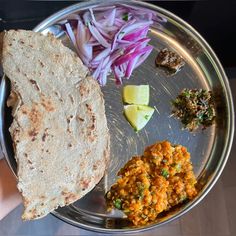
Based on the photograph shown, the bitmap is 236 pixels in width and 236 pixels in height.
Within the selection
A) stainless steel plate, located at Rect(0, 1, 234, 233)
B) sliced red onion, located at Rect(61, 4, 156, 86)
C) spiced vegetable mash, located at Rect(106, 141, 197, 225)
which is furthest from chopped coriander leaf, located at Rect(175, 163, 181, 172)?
sliced red onion, located at Rect(61, 4, 156, 86)

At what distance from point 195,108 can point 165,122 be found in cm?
8

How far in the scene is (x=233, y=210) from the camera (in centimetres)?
142

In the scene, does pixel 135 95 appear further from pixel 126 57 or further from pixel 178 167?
pixel 178 167

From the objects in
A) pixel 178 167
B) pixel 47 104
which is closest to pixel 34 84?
pixel 47 104

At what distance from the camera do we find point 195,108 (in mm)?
1104

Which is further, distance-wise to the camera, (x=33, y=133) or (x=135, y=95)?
(x=135, y=95)

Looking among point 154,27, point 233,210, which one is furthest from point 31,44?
point 233,210

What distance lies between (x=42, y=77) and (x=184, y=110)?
14.3 inches

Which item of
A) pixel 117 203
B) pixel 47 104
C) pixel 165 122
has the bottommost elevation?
pixel 117 203

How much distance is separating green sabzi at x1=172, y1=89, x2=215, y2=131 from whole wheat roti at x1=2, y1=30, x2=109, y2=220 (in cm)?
22

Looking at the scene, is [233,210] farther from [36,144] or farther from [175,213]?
[36,144]

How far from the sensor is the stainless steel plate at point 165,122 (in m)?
1.09

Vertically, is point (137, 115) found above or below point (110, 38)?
below

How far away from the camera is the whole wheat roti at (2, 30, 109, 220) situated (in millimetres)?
950
